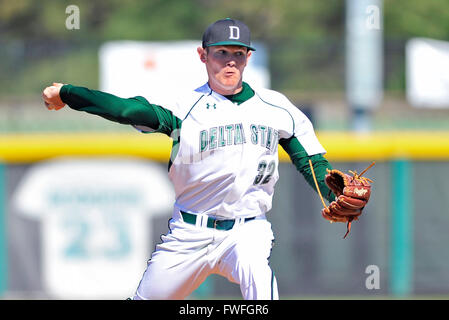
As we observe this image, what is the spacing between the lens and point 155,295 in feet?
13.2

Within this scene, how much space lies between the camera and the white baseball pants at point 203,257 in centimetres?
393

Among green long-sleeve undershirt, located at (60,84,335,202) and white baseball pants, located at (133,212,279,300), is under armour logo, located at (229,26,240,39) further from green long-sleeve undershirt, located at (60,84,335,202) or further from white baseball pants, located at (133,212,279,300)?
white baseball pants, located at (133,212,279,300)

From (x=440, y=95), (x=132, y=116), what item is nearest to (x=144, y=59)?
(x=440, y=95)

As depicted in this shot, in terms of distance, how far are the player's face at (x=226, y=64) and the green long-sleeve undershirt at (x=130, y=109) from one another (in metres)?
0.10

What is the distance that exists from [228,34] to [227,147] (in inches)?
21.2

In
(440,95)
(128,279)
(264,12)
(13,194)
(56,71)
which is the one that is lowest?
(128,279)

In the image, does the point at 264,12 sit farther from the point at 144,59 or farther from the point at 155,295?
the point at 155,295

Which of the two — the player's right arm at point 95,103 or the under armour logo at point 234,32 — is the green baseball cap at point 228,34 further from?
the player's right arm at point 95,103

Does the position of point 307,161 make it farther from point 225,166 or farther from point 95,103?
point 95,103

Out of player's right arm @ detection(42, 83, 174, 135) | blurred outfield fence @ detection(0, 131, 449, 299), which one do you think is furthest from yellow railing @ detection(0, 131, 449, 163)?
player's right arm @ detection(42, 83, 174, 135)

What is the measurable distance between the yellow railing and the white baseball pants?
11.7 feet

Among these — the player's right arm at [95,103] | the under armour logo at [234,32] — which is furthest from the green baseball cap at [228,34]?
the player's right arm at [95,103]

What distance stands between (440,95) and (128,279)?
6.02 metres

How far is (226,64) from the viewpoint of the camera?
3.90 metres
